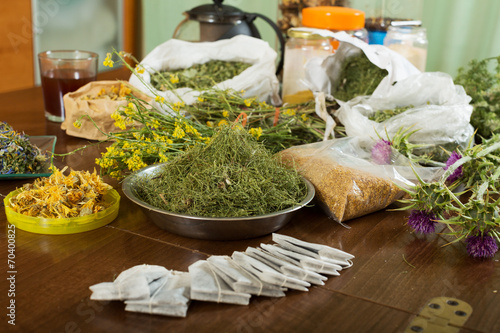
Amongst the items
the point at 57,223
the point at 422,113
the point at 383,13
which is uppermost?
the point at 383,13

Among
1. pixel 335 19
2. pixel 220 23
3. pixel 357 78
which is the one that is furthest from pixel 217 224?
pixel 220 23

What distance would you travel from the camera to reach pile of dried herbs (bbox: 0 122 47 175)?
3.58 ft

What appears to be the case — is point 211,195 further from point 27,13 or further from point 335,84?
point 27,13

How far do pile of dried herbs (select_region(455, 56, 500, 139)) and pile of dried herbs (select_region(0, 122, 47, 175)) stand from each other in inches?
42.1

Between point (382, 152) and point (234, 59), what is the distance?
2.75 ft

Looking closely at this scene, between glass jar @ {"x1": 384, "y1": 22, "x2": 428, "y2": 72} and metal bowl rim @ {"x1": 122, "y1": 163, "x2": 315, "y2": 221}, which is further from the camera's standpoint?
glass jar @ {"x1": 384, "y1": 22, "x2": 428, "y2": 72}

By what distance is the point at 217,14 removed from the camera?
1921 mm

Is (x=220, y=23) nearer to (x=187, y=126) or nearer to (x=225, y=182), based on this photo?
(x=187, y=126)

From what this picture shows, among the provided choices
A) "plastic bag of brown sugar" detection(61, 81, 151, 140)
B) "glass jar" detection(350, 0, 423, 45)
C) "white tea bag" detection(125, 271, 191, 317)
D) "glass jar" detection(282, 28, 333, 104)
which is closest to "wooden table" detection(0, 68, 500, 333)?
"white tea bag" detection(125, 271, 191, 317)

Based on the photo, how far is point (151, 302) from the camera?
70cm

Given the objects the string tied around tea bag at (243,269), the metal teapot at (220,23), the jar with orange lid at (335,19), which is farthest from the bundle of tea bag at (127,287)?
the metal teapot at (220,23)

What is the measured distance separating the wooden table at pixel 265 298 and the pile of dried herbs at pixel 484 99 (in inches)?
21.7

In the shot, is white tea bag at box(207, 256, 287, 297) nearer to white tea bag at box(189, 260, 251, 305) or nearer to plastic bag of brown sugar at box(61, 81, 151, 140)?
white tea bag at box(189, 260, 251, 305)

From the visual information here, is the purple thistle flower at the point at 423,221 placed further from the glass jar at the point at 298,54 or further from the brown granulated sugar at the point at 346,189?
the glass jar at the point at 298,54
